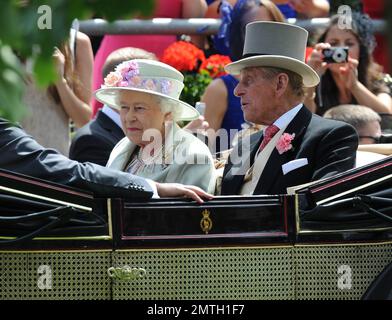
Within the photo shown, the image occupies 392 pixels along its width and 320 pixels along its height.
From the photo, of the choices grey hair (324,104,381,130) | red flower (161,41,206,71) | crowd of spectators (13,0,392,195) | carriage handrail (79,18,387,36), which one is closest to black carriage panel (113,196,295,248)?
crowd of spectators (13,0,392,195)

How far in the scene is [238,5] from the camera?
18.1ft

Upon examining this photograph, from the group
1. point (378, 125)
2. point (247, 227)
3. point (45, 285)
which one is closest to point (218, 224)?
point (247, 227)

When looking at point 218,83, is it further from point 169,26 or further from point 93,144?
point 93,144

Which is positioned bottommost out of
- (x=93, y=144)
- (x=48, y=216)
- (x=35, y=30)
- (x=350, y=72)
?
(x=48, y=216)

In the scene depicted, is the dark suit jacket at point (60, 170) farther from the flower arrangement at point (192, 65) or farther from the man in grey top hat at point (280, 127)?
the flower arrangement at point (192, 65)

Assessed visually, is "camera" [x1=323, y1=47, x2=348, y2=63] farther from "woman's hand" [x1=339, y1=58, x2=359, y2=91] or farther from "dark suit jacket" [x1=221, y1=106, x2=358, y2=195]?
"dark suit jacket" [x1=221, y1=106, x2=358, y2=195]

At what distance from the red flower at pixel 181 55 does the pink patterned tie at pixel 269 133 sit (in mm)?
1552

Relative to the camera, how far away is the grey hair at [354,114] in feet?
16.5

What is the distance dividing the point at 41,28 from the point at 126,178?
2.24 metres

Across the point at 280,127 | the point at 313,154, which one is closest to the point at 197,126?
the point at 280,127

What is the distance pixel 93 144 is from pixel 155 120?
2.54 feet

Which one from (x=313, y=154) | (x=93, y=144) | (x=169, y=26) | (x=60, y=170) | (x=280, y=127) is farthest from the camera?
(x=169, y=26)

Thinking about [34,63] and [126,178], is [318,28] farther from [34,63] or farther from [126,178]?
[34,63]

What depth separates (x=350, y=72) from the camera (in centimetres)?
547
